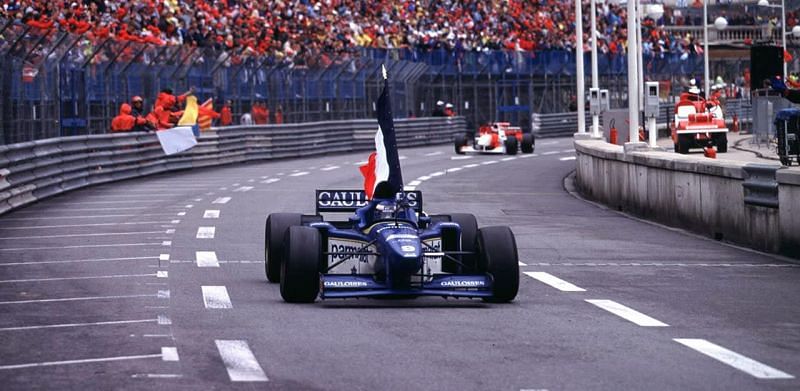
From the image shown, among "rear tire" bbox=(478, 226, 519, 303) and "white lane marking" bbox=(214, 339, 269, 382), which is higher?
"rear tire" bbox=(478, 226, 519, 303)

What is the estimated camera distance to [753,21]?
86.9 m

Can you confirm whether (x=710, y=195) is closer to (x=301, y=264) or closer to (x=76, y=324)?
(x=301, y=264)

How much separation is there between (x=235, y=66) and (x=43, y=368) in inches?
1391

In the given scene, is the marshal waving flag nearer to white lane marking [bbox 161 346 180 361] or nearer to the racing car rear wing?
the racing car rear wing

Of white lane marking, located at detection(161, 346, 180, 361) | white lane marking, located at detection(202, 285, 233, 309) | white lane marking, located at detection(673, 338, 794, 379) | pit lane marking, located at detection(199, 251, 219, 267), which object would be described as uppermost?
white lane marking, located at detection(161, 346, 180, 361)

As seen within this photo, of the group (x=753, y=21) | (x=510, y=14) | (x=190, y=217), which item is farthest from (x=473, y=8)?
(x=190, y=217)

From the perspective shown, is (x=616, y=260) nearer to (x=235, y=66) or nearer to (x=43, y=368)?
(x=43, y=368)

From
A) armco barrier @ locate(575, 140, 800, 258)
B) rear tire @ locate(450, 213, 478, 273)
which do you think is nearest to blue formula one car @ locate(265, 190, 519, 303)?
rear tire @ locate(450, 213, 478, 273)

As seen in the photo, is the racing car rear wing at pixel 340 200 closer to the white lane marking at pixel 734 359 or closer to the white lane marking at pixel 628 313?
the white lane marking at pixel 628 313

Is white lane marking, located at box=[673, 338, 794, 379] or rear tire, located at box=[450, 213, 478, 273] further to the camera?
rear tire, located at box=[450, 213, 478, 273]

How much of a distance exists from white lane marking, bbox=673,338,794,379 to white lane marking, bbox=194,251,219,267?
6.59m

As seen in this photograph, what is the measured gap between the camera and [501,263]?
492 inches

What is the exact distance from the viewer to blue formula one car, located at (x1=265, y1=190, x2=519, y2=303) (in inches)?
481

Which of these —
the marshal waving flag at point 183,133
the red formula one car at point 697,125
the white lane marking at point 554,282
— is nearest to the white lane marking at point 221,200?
the marshal waving flag at point 183,133
